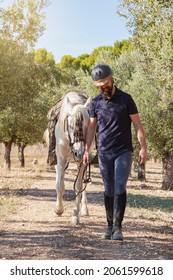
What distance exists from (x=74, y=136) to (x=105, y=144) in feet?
6.40

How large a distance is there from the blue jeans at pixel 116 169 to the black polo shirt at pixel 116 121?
10cm

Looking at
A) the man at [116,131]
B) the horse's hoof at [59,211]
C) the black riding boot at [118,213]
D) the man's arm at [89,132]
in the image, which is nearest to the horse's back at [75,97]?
the man's arm at [89,132]

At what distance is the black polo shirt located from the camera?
7.84 metres

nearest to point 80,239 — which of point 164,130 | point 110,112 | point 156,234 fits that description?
point 156,234

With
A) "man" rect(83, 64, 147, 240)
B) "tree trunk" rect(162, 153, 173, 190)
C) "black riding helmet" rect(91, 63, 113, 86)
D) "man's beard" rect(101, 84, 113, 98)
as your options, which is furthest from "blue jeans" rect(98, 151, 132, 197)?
"tree trunk" rect(162, 153, 173, 190)

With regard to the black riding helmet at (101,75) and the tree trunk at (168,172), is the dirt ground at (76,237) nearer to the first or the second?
the black riding helmet at (101,75)

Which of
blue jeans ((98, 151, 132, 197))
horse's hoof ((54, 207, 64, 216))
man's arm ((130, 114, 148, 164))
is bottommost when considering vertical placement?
horse's hoof ((54, 207, 64, 216))

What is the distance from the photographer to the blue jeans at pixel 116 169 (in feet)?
25.8

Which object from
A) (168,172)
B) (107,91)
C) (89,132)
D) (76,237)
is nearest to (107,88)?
(107,91)

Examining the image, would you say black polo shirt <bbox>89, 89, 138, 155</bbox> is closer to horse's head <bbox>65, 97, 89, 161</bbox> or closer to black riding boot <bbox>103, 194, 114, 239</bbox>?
black riding boot <bbox>103, 194, 114, 239</bbox>

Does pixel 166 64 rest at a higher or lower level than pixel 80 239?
higher

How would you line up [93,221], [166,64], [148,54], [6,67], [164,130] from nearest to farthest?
[93,221]
[166,64]
[148,54]
[6,67]
[164,130]
